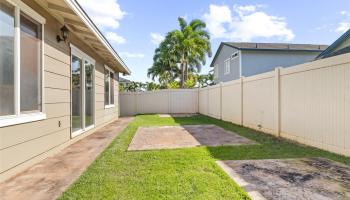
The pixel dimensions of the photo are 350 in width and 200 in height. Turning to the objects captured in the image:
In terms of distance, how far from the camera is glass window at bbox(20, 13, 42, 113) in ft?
11.7

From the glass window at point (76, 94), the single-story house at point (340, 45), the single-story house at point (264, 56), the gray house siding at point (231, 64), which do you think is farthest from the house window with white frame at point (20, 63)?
the gray house siding at point (231, 64)

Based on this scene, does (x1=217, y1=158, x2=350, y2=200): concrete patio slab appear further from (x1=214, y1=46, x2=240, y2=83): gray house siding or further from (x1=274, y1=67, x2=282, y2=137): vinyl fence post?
(x1=214, y1=46, x2=240, y2=83): gray house siding

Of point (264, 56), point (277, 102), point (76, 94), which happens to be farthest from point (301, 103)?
point (264, 56)

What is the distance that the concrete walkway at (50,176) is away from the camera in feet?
8.83

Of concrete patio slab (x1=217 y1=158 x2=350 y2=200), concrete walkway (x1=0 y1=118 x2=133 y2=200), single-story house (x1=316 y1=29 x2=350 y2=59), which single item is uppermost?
single-story house (x1=316 y1=29 x2=350 y2=59)

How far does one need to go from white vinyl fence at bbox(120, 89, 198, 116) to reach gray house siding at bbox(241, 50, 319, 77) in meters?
3.84

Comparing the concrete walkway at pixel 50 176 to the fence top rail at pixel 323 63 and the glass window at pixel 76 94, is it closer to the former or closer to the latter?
the glass window at pixel 76 94

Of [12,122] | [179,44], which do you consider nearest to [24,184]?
[12,122]

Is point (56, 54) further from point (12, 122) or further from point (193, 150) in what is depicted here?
point (193, 150)

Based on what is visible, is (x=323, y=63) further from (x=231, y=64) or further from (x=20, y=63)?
(x=231, y=64)

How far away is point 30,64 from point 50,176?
1.80 m

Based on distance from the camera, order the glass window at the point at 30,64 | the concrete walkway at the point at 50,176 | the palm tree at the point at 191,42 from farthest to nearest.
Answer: the palm tree at the point at 191,42 → the glass window at the point at 30,64 → the concrete walkway at the point at 50,176

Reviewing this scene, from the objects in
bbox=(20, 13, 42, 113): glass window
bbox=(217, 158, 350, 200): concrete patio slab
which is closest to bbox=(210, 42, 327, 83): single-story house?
bbox=(217, 158, 350, 200): concrete patio slab

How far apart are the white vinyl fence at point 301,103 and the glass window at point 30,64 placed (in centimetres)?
520
